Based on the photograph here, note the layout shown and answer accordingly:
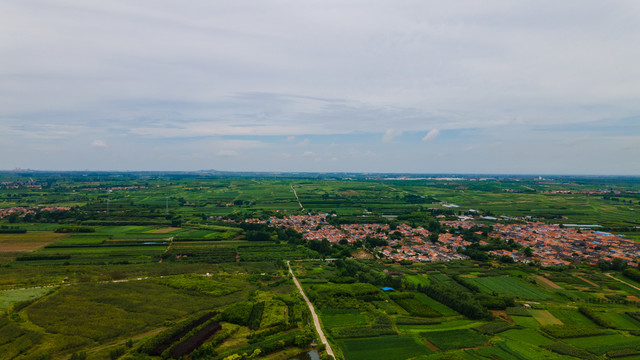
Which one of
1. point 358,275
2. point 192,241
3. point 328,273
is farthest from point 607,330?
point 192,241

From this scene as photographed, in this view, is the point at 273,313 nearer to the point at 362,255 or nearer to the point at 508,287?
the point at 362,255

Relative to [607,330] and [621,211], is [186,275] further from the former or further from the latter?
[621,211]

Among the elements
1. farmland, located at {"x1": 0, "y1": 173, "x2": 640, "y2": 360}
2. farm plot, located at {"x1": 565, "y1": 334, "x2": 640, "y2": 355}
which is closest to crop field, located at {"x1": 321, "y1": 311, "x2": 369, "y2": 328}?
farmland, located at {"x1": 0, "y1": 173, "x2": 640, "y2": 360}

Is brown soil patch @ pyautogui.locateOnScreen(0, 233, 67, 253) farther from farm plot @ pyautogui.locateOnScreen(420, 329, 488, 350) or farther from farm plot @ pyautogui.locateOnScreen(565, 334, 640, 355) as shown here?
farm plot @ pyautogui.locateOnScreen(565, 334, 640, 355)

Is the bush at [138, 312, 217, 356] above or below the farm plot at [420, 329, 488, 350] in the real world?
above

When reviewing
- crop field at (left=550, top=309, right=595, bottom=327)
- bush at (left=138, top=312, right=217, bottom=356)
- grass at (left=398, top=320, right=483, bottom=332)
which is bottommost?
grass at (left=398, top=320, right=483, bottom=332)
